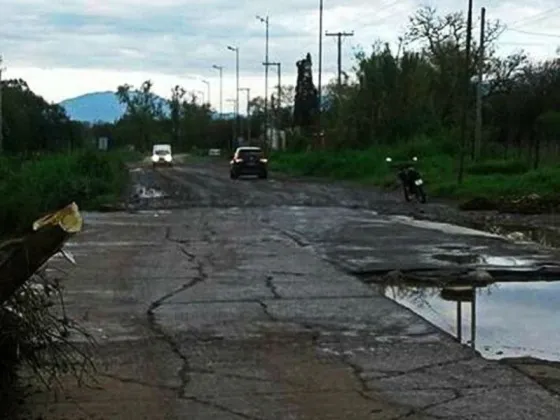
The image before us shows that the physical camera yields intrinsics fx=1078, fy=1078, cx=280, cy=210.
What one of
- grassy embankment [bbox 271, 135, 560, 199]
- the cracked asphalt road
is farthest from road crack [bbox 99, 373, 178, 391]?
grassy embankment [bbox 271, 135, 560, 199]

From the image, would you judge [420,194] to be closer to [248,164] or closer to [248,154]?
[248,164]

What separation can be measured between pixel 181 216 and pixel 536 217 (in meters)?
9.13

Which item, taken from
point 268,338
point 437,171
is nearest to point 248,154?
point 437,171

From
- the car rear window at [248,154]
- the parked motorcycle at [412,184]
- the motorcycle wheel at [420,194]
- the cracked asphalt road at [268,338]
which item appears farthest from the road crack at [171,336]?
the car rear window at [248,154]

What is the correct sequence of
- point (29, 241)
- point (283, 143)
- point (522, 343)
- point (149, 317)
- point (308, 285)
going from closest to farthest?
1. point (29, 241)
2. point (522, 343)
3. point (149, 317)
4. point (308, 285)
5. point (283, 143)

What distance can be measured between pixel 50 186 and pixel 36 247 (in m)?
26.8

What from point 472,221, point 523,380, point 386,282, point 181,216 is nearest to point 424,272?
point 386,282

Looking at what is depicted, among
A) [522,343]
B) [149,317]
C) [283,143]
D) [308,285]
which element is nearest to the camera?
[522,343]

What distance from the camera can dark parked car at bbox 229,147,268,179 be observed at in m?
54.1

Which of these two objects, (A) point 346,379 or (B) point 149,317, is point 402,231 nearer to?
(B) point 149,317

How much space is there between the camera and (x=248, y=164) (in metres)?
54.1

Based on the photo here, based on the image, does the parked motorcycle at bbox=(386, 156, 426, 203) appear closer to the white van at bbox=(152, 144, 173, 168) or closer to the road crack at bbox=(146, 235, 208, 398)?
the road crack at bbox=(146, 235, 208, 398)

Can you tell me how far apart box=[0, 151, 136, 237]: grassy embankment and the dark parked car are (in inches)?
342

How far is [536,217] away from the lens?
90.4 feet
